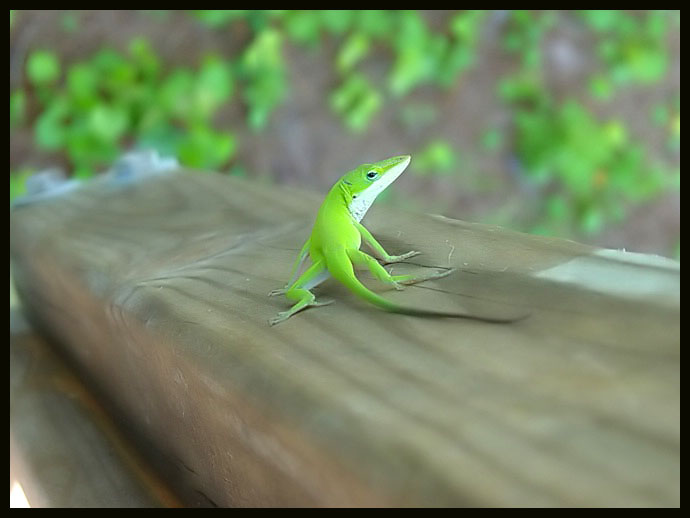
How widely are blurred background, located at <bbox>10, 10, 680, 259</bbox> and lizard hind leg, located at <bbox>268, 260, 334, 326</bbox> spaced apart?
1946 millimetres

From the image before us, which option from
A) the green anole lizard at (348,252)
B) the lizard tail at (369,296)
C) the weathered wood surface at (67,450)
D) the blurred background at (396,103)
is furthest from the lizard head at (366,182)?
the blurred background at (396,103)

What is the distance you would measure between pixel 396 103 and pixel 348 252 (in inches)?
96.0

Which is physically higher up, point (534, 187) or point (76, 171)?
point (76, 171)

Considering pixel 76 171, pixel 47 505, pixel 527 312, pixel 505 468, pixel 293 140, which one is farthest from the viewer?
pixel 293 140

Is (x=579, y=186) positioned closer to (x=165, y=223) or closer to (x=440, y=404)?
(x=165, y=223)

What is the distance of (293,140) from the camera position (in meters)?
2.84

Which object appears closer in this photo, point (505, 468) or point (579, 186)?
point (505, 468)

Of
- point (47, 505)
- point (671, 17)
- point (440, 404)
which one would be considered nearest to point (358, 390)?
point (440, 404)

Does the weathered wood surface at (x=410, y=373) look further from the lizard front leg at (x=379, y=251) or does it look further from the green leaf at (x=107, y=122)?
the green leaf at (x=107, y=122)

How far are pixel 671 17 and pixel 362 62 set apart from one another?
1.46m

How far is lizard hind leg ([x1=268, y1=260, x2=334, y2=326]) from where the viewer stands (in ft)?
1.78

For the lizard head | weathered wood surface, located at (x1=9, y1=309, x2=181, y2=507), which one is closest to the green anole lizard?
the lizard head

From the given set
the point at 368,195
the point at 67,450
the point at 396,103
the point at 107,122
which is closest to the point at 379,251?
the point at 368,195

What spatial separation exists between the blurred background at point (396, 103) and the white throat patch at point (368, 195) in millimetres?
1796
